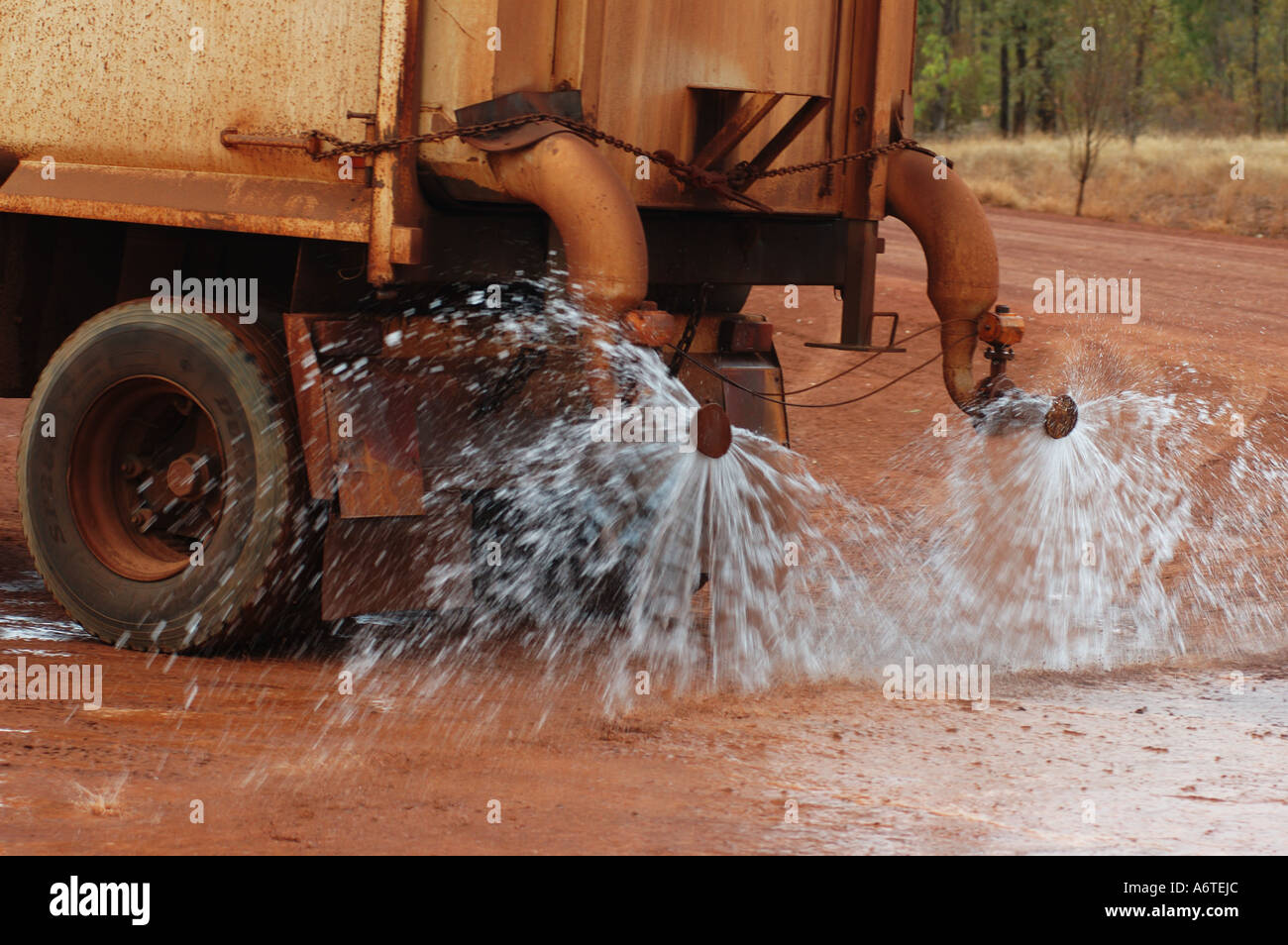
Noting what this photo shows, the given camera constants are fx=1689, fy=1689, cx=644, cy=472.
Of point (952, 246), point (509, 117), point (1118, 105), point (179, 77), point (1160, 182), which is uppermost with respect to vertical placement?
point (1118, 105)

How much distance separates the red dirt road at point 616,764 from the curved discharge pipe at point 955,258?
1033 millimetres

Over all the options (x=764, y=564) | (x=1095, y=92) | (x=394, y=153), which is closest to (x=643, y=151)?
(x=394, y=153)

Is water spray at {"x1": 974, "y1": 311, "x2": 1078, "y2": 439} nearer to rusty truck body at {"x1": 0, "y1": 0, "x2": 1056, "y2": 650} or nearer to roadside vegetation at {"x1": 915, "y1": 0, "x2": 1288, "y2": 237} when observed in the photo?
rusty truck body at {"x1": 0, "y1": 0, "x2": 1056, "y2": 650}

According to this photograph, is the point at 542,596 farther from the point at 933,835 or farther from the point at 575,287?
the point at 933,835

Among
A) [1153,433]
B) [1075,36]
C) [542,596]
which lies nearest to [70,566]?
[542,596]

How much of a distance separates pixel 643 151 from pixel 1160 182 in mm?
20138

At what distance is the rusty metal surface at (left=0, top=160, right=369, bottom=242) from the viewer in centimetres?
516

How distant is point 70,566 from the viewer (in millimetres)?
5754

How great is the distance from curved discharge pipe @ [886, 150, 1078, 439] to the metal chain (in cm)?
14

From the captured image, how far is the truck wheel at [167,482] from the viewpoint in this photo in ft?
17.5

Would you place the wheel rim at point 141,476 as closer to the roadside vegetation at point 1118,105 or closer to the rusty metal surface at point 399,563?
the rusty metal surface at point 399,563

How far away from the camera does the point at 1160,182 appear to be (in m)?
23.8

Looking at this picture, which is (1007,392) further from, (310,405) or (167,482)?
(167,482)

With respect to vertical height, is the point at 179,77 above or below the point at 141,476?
above
